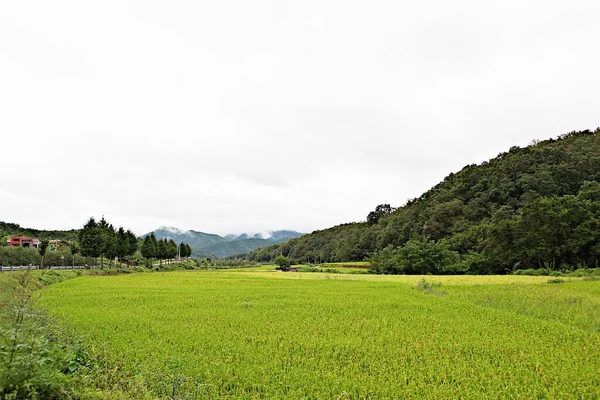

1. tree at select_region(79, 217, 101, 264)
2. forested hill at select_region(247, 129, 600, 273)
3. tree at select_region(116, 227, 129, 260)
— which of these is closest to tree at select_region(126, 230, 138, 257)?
tree at select_region(116, 227, 129, 260)

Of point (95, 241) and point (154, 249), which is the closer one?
point (95, 241)

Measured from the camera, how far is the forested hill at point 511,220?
4197 centimetres

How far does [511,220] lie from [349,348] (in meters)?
45.6

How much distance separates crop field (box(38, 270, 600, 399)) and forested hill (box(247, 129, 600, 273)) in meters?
29.5

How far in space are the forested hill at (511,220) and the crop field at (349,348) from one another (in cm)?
2951

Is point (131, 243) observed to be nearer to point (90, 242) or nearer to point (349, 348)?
point (90, 242)

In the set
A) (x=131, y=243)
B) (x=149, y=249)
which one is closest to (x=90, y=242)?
(x=131, y=243)

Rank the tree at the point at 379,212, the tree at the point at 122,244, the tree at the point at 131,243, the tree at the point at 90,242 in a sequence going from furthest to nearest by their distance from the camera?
the tree at the point at 379,212 < the tree at the point at 131,243 < the tree at the point at 122,244 < the tree at the point at 90,242

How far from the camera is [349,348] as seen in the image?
942cm

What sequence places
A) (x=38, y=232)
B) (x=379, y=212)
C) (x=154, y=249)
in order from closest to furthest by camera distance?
(x=154, y=249) → (x=38, y=232) → (x=379, y=212)

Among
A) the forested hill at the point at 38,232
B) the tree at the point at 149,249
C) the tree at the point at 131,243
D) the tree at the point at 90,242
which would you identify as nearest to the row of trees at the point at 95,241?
the tree at the point at 90,242

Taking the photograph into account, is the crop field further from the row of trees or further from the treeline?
the treeline

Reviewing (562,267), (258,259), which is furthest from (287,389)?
(258,259)

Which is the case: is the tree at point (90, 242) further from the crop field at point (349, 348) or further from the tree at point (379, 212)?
the tree at point (379, 212)
